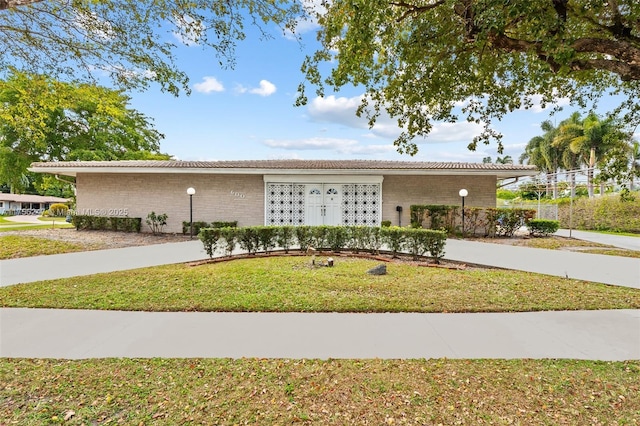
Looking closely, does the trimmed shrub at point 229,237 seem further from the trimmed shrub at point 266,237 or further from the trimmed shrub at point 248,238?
the trimmed shrub at point 266,237

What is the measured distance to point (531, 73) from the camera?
6160 mm

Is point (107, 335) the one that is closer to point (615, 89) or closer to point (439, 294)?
point (439, 294)

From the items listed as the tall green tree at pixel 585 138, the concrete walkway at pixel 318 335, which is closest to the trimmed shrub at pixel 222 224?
the concrete walkway at pixel 318 335

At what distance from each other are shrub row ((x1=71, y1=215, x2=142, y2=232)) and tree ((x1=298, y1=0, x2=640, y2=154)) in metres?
12.9

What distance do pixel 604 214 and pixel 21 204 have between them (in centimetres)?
7046

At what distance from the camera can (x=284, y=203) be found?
15570mm

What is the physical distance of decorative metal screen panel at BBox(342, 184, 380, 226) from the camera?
15461 millimetres

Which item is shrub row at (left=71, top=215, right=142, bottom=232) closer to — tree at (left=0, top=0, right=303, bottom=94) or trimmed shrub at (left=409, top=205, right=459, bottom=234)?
tree at (left=0, top=0, right=303, bottom=94)

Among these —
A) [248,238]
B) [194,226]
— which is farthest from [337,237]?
[194,226]

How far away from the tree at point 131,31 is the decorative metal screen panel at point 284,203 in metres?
8.96

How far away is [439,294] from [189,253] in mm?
7634

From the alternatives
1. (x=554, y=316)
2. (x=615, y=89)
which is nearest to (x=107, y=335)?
(x=554, y=316)

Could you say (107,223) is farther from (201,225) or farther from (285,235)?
(285,235)

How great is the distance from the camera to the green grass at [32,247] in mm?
9891
